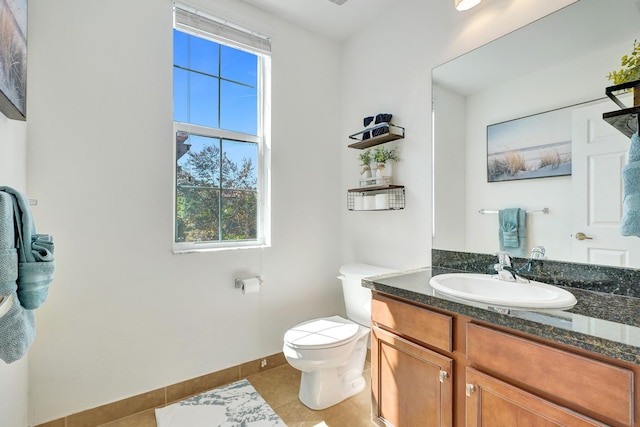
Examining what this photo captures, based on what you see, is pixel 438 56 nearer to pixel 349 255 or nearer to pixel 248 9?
pixel 248 9

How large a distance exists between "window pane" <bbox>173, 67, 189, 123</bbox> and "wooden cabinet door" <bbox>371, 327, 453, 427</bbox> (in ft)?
5.70

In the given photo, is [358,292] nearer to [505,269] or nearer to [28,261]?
[505,269]

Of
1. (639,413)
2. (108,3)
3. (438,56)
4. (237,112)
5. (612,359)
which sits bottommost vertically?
(639,413)

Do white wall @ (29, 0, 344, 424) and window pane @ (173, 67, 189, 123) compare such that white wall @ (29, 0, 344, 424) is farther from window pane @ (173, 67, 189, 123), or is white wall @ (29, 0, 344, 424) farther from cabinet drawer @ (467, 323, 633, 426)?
cabinet drawer @ (467, 323, 633, 426)

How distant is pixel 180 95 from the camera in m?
1.98

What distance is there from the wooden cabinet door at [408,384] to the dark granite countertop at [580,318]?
0.25 m

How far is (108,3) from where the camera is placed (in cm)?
170

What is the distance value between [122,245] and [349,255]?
1.59 meters

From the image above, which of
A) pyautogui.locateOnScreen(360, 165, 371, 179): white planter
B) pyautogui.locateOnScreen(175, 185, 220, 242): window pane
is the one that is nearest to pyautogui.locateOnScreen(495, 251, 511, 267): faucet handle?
pyautogui.locateOnScreen(360, 165, 371, 179): white planter

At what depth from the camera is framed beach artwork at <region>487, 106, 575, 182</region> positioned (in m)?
1.39

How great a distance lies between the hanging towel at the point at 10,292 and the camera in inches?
27.7

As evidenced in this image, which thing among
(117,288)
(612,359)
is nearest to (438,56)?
(612,359)

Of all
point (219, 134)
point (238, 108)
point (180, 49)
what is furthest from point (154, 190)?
point (180, 49)

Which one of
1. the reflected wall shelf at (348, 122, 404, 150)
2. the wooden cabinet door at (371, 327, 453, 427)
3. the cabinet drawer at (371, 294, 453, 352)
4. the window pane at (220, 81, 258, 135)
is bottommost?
the wooden cabinet door at (371, 327, 453, 427)
